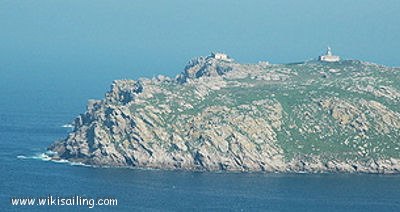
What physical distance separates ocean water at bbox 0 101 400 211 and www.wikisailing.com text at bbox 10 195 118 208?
1164mm

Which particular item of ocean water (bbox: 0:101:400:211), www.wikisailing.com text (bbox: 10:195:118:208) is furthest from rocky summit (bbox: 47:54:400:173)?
www.wikisailing.com text (bbox: 10:195:118:208)

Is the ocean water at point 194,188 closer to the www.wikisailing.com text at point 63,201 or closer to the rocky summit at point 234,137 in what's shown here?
the www.wikisailing.com text at point 63,201

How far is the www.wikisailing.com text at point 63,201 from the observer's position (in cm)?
15412

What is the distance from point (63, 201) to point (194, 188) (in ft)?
69.1

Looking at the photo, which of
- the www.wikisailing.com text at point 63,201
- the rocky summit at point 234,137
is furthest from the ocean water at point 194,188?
the rocky summit at point 234,137

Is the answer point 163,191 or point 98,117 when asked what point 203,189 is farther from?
point 98,117

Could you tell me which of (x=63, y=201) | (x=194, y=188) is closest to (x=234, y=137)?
(x=194, y=188)

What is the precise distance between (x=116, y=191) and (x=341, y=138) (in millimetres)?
43637

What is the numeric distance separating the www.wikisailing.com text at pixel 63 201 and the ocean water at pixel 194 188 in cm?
116

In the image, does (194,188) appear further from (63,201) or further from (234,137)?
(63,201)

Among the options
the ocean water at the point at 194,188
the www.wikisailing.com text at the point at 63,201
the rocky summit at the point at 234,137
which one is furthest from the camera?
the rocky summit at the point at 234,137

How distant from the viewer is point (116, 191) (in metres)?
165

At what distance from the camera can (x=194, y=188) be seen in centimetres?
16862

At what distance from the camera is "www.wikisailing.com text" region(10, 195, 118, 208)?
506 feet
